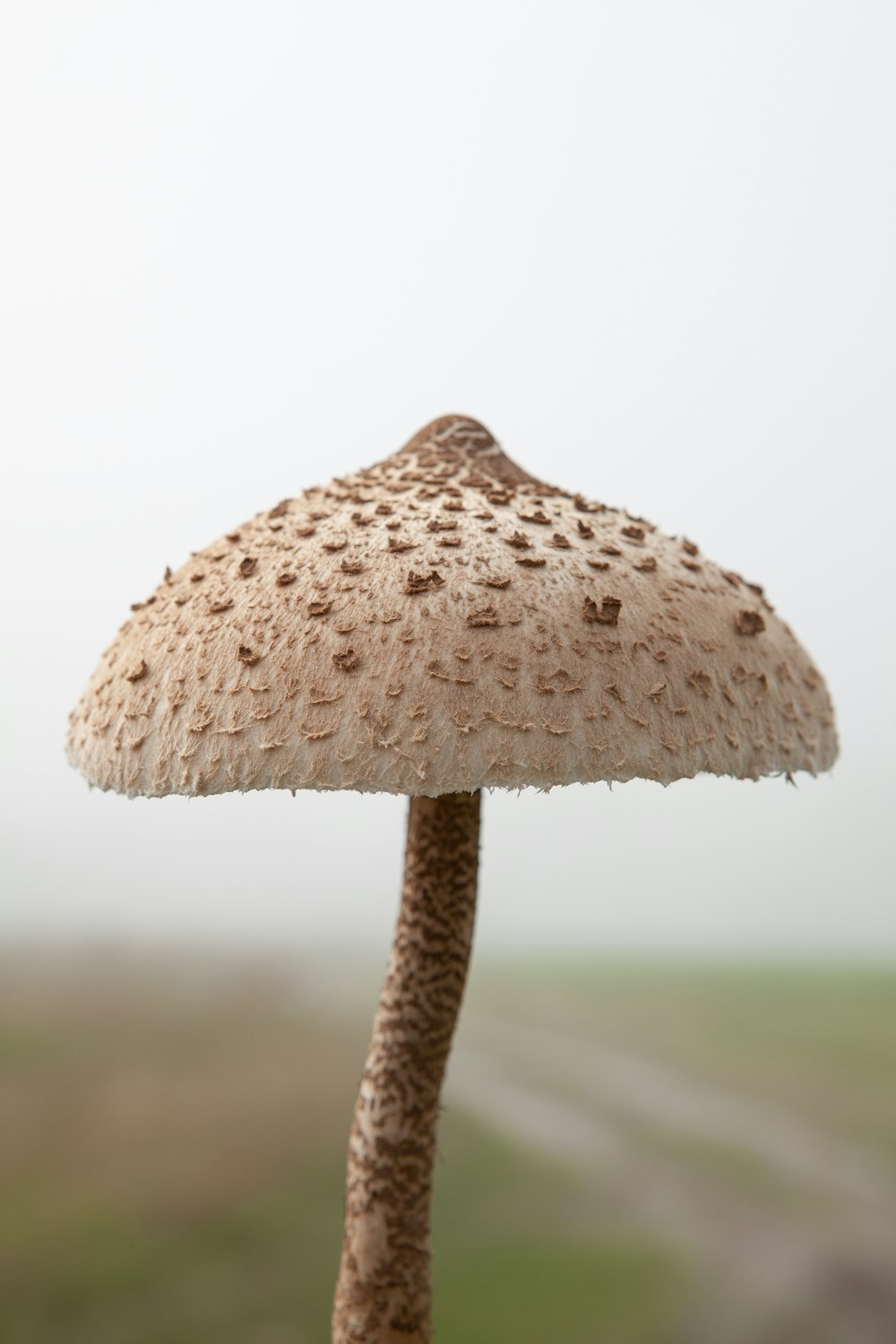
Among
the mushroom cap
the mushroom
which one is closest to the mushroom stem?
the mushroom

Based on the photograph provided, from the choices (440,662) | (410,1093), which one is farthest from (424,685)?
(410,1093)

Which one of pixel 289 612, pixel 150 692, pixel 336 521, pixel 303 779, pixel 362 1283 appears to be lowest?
pixel 362 1283

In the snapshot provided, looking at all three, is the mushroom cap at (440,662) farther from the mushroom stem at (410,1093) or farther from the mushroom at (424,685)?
the mushroom stem at (410,1093)

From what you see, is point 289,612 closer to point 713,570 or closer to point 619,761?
point 619,761

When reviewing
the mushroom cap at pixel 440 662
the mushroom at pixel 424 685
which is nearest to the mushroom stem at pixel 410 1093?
the mushroom at pixel 424 685

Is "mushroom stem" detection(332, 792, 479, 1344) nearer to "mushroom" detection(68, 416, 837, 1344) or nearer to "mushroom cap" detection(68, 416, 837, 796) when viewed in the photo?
"mushroom" detection(68, 416, 837, 1344)

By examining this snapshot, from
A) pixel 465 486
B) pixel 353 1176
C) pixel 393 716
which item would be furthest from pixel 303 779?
pixel 353 1176

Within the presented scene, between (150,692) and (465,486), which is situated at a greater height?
(465,486)

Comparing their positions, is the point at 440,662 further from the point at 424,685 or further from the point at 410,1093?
the point at 410,1093
